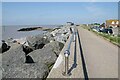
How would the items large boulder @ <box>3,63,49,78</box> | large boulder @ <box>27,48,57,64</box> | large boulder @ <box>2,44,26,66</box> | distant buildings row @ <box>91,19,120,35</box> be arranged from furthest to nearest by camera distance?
distant buildings row @ <box>91,19,120,35</box> < large boulder @ <box>27,48,57,64</box> < large boulder @ <box>2,44,26,66</box> < large boulder @ <box>3,63,49,78</box>

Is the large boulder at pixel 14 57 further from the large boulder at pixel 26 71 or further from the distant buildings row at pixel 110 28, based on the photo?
the distant buildings row at pixel 110 28

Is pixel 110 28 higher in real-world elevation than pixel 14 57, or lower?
higher

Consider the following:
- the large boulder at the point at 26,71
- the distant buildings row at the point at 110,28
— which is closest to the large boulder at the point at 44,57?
the large boulder at the point at 26,71

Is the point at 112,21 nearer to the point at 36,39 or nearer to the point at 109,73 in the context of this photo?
the point at 36,39

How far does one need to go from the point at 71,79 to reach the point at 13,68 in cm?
180

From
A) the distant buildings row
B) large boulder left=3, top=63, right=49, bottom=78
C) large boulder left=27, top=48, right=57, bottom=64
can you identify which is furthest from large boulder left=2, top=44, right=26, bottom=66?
the distant buildings row

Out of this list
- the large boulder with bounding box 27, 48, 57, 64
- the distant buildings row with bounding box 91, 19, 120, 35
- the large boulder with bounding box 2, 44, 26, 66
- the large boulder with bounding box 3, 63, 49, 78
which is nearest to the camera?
the large boulder with bounding box 3, 63, 49, 78

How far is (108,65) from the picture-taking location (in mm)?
9547

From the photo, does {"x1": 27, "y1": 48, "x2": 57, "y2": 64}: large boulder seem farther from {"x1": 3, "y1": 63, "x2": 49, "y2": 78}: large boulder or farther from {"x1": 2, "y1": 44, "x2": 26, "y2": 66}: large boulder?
{"x1": 3, "y1": 63, "x2": 49, "y2": 78}: large boulder

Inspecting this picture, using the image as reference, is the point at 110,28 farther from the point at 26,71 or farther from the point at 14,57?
the point at 26,71

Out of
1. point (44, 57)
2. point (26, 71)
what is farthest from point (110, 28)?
point (26, 71)

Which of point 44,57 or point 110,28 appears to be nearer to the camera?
point 44,57

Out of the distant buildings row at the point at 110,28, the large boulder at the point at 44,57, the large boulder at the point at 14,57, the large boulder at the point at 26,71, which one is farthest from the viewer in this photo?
the distant buildings row at the point at 110,28

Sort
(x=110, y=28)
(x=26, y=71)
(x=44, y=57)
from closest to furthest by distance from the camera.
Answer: (x=26, y=71)
(x=44, y=57)
(x=110, y=28)
